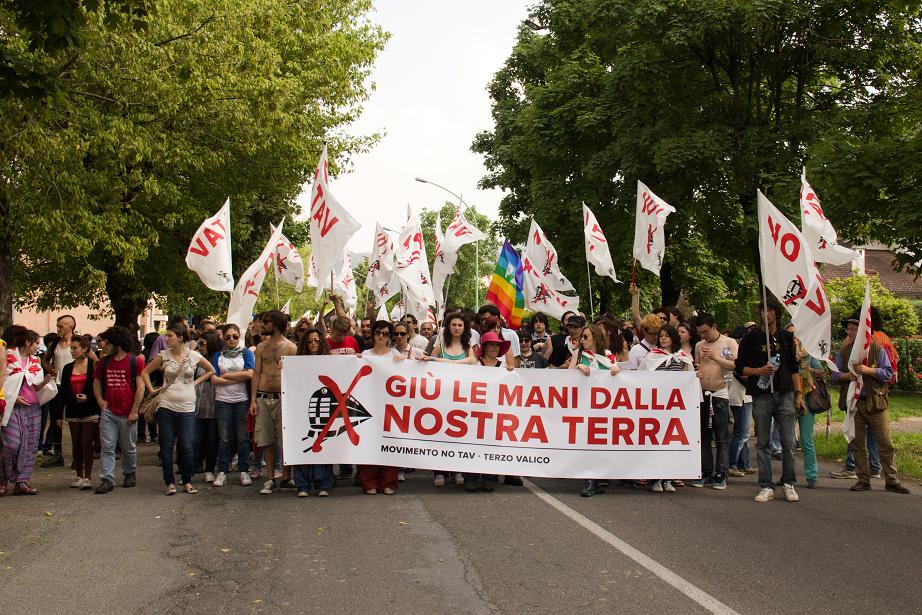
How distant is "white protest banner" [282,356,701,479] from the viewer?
10562 mm

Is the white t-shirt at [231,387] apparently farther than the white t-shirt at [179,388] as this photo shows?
Yes

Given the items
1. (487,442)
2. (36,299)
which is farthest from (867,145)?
(36,299)

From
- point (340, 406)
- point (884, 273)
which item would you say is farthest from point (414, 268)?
point (884, 273)

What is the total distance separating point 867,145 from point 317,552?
497 inches

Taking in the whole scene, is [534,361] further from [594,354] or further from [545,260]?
[545,260]

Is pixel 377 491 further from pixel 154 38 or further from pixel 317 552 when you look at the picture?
pixel 154 38

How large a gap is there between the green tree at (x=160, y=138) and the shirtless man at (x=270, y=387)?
3.15 m

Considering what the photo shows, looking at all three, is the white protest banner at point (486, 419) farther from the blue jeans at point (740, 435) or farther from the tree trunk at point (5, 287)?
the tree trunk at point (5, 287)

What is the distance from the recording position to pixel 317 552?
7598 mm

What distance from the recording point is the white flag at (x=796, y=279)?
9.99m

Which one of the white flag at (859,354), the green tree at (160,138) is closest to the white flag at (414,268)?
the green tree at (160,138)

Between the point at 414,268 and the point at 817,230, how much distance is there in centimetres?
850

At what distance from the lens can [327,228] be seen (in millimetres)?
12594

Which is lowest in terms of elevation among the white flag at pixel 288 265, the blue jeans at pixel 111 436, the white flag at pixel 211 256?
the blue jeans at pixel 111 436
